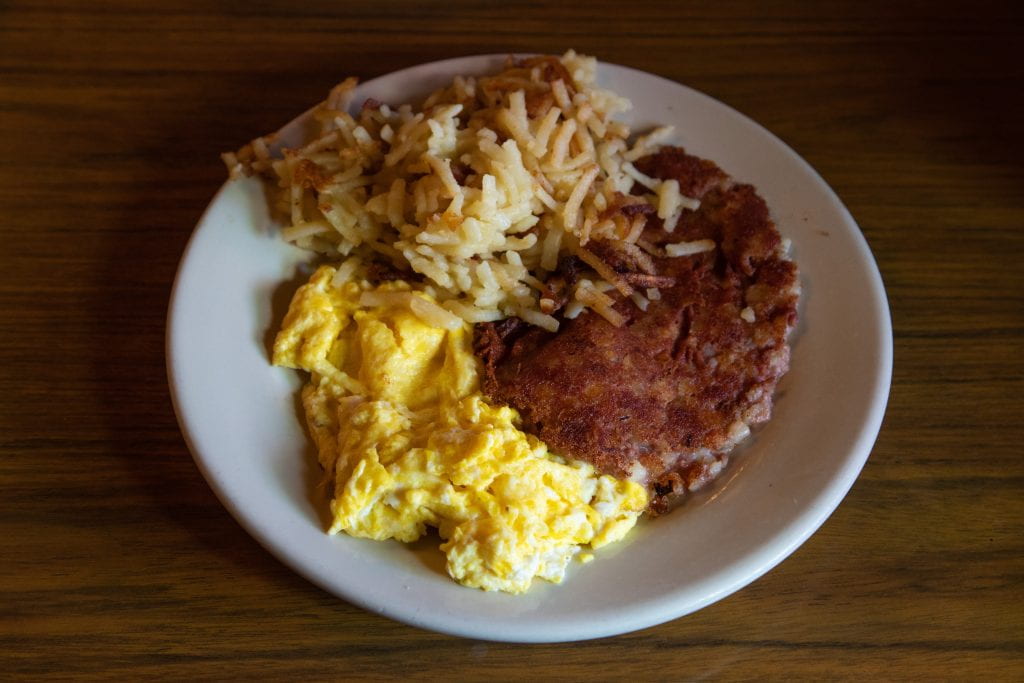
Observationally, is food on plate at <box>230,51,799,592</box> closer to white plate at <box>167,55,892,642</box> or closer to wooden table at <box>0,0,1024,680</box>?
white plate at <box>167,55,892,642</box>

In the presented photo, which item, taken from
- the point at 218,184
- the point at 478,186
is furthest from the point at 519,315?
the point at 218,184

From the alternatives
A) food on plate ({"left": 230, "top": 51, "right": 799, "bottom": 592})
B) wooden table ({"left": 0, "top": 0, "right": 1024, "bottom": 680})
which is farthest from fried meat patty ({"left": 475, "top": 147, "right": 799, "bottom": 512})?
wooden table ({"left": 0, "top": 0, "right": 1024, "bottom": 680})

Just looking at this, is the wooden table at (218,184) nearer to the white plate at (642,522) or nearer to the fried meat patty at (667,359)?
the white plate at (642,522)

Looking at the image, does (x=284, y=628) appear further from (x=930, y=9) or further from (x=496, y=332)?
(x=930, y=9)

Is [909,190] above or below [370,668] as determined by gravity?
above

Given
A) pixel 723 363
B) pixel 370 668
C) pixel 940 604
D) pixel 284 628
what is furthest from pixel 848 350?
pixel 284 628

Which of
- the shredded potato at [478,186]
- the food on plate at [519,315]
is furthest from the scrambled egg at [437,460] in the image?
the shredded potato at [478,186]

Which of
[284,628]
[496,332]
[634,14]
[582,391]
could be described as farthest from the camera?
[634,14]
